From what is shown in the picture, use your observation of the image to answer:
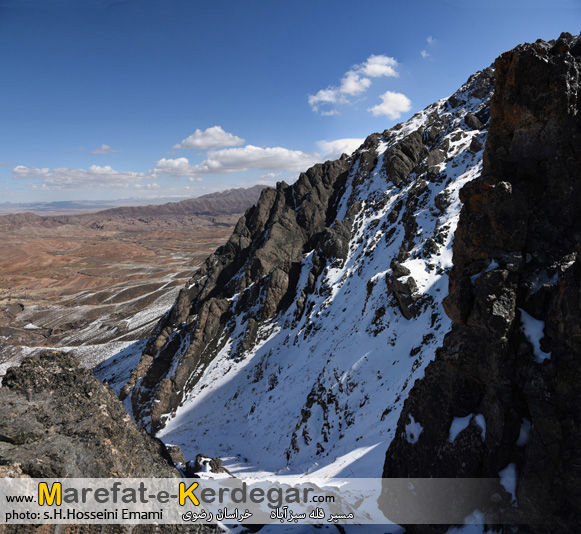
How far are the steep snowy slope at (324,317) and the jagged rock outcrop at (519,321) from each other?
5.71 ft

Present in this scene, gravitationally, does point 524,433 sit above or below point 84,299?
above

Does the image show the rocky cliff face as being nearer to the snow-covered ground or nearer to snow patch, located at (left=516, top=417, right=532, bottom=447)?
snow patch, located at (left=516, top=417, right=532, bottom=447)

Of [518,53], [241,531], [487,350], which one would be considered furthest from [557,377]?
[241,531]

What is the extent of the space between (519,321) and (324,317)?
28539 millimetres

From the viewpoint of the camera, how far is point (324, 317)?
37000 mm

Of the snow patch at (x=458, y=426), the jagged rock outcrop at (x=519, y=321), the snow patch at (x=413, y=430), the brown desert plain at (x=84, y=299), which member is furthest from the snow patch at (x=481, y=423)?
the brown desert plain at (x=84, y=299)

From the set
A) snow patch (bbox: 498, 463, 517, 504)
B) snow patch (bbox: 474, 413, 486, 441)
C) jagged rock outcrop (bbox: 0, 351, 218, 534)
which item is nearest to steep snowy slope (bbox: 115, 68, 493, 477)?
snow patch (bbox: 474, 413, 486, 441)

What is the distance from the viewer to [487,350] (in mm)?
9172

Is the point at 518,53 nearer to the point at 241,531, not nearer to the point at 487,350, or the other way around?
the point at 487,350

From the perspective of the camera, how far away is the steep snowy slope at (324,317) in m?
22.9

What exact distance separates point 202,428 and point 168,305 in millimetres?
60327

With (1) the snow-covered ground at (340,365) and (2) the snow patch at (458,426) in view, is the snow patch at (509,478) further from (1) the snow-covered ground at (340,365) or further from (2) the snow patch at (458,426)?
(1) the snow-covered ground at (340,365)

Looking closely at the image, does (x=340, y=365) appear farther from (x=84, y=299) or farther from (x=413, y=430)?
(x=84, y=299)

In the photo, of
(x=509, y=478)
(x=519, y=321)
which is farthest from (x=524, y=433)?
(x=519, y=321)
